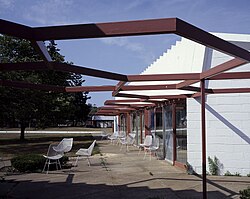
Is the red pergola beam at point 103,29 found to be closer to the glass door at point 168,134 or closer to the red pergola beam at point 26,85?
the red pergola beam at point 26,85

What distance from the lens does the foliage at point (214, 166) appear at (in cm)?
948

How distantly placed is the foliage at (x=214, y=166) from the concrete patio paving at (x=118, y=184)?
1.24 feet

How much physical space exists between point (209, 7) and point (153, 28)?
3.35m

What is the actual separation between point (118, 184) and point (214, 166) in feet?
9.55

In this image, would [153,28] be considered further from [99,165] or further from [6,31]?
[99,165]

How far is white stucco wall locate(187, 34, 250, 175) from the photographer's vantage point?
9.48 m

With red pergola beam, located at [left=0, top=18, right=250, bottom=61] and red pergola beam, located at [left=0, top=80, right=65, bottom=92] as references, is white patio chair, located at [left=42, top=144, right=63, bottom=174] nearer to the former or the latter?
red pergola beam, located at [left=0, top=80, right=65, bottom=92]

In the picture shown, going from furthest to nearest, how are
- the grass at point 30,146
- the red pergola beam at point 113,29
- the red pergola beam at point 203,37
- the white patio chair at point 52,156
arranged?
1. the grass at point 30,146
2. the white patio chair at point 52,156
3. the red pergola beam at point 203,37
4. the red pergola beam at point 113,29

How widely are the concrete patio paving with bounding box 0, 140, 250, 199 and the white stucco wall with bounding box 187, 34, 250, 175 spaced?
1.79 ft

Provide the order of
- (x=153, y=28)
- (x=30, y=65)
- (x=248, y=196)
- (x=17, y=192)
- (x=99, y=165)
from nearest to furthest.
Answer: (x=153, y=28), (x=248, y=196), (x=30, y=65), (x=17, y=192), (x=99, y=165)

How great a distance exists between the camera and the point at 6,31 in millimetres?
3652

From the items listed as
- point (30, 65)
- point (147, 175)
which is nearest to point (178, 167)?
point (147, 175)

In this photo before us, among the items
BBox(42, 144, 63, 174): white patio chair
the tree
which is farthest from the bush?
the tree

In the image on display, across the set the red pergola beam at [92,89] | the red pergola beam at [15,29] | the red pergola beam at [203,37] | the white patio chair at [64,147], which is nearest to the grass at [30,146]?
the white patio chair at [64,147]
